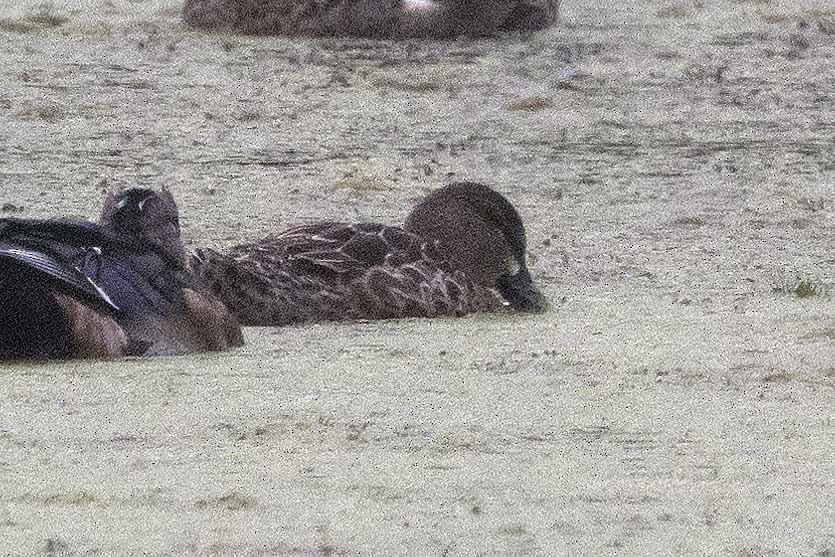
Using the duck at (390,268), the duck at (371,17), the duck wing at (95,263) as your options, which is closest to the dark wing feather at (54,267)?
the duck wing at (95,263)

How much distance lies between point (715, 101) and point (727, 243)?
209 cm

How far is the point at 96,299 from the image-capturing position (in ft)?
16.3

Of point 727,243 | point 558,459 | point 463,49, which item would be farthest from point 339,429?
point 463,49

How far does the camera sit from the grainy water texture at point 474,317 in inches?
150

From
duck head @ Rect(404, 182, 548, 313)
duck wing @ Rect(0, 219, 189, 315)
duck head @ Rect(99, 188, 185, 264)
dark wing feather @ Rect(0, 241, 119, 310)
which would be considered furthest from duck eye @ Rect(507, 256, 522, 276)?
dark wing feather @ Rect(0, 241, 119, 310)

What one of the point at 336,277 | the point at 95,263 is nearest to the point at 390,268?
the point at 336,277

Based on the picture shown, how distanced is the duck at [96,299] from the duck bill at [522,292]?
1319 mm

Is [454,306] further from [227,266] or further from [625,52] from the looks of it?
[625,52]

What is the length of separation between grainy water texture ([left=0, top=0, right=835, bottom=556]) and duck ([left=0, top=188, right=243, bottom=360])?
9 centimetres

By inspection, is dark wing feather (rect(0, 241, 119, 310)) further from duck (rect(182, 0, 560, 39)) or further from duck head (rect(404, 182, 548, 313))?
duck (rect(182, 0, 560, 39))

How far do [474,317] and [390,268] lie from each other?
376 millimetres

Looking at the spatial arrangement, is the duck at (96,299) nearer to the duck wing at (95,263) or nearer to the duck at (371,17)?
the duck wing at (95,263)

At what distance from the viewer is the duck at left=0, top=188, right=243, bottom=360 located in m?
4.82

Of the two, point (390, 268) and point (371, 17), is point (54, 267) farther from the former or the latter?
point (371, 17)
